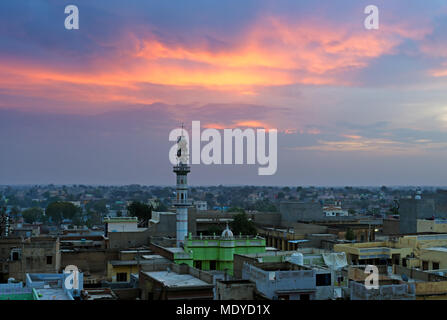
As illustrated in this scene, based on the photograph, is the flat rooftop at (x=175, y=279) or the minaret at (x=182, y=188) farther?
the minaret at (x=182, y=188)

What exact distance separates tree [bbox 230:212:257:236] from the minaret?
12157 millimetres

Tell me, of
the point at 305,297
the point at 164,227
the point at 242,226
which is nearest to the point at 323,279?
the point at 305,297

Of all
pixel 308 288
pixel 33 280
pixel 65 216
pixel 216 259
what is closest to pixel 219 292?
pixel 308 288

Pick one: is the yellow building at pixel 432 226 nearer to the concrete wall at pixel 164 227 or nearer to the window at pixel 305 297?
the concrete wall at pixel 164 227

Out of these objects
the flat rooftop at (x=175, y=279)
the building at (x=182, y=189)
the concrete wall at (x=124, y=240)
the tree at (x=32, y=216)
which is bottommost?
the tree at (x=32, y=216)

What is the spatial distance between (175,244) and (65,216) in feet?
307

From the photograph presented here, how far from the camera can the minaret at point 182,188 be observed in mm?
41312

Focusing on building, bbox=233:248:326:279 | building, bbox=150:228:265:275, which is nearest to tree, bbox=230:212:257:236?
building, bbox=150:228:265:275

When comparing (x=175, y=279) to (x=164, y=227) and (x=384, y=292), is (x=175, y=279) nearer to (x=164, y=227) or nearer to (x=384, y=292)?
(x=384, y=292)

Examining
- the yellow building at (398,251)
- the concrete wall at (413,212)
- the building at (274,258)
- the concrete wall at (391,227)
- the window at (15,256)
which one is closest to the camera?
the building at (274,258)

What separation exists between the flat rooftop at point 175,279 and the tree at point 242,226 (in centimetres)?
2677

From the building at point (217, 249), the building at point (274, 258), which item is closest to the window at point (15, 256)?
the building at point (217, 249)

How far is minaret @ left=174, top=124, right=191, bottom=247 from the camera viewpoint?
41.3 m
